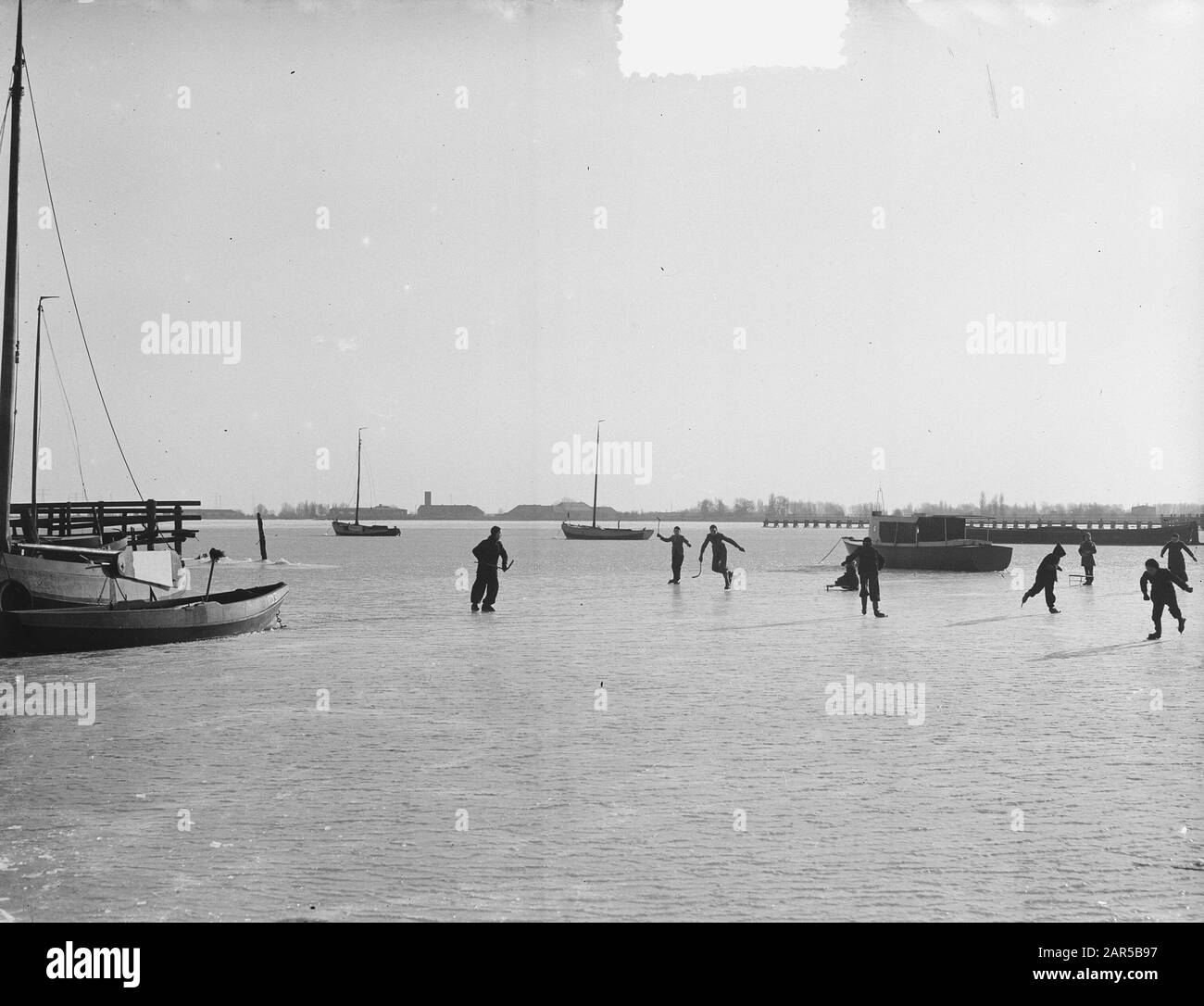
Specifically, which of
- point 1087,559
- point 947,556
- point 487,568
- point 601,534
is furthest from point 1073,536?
point 487,568

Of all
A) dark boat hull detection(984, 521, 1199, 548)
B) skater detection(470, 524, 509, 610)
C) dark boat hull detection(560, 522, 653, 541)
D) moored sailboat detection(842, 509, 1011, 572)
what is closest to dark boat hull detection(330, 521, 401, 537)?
dark boat hull detection(560, 522, 653, 541)

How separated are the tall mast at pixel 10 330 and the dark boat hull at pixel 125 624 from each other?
2.62 m

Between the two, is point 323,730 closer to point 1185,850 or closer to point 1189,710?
point 1185,850

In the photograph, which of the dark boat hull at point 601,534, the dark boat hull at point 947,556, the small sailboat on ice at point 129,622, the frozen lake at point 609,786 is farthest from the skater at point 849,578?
the dark boat hull at point 601,534

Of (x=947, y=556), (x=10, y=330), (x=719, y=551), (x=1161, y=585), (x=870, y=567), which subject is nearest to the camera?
(x=1161, y=585)

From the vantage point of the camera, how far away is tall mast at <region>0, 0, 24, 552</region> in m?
21.0

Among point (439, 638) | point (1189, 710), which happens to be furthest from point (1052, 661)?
point (439, 638)

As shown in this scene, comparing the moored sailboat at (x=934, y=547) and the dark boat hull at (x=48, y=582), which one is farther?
the moored sailboat at (x=934, y=547)

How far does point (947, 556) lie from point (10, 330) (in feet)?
133

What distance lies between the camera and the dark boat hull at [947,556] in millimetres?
52375

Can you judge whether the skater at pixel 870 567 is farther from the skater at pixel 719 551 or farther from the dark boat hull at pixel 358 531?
the dark boat hull at pixel 358 531

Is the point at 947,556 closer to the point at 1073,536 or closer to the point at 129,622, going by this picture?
the point at 129,622

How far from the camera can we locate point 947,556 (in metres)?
52.6
